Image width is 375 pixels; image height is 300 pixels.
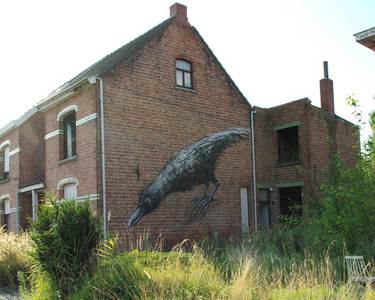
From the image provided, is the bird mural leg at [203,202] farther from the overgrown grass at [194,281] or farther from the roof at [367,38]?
the overgrown grass at [194,281]

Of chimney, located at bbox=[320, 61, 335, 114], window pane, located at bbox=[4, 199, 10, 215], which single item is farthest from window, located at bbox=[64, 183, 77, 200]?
chimney, located at bbox=[320, 61, 335, 114]

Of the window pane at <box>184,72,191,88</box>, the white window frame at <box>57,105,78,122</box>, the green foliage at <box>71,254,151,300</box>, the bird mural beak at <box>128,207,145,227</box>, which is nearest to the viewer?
the green foliage at <box>71,254,151,300</box>

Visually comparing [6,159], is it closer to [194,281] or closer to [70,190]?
[70,190]

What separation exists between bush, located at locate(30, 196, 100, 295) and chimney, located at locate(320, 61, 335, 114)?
579 inches

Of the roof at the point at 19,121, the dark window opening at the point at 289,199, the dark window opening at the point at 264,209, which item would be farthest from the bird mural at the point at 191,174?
the roof at the point at 19,121

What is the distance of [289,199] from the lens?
2098cm

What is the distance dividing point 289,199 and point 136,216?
758 cm

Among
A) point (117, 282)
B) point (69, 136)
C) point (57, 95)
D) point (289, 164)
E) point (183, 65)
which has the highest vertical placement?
point (183, 65)

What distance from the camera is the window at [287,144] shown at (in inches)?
850

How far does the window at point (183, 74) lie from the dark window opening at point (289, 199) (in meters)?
6.32

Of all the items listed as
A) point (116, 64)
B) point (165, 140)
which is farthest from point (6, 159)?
point (116, 64)

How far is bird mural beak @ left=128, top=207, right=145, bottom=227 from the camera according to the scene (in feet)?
53.4

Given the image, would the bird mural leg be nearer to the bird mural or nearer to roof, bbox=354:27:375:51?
the bird mural

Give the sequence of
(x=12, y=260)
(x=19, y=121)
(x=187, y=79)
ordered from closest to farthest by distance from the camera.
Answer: (x=12, y=260) → (x=187, y=79) → (x=19, y=121)
